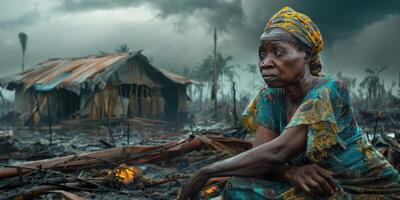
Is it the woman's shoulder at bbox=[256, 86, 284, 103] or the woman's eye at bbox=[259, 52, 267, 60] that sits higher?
the woman's eye at bbox=[259, 52, 267, 60]

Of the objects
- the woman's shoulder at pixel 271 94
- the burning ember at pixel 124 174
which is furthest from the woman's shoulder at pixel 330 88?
the burning ember at pixel 124 174

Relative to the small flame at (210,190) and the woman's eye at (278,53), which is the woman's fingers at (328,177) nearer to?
the woman's eye at (278,53)

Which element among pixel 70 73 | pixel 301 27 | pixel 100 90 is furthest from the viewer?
pixel 70 73

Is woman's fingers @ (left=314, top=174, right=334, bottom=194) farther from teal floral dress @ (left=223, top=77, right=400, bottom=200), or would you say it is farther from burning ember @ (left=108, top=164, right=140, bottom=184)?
burning ember @ (left=108, top=164, right=140, bottom=184)

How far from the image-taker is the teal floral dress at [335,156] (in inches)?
Answer: 62.1

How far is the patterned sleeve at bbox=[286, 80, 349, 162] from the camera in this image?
156cm

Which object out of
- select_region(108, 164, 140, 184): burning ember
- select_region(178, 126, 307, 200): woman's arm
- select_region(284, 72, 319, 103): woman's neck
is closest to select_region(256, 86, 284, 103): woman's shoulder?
select_region(284, 72, 319, 103): woman's neck

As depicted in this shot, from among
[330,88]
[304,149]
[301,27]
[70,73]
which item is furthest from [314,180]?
[70,73]

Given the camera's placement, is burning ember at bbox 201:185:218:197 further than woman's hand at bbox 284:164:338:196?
Yes

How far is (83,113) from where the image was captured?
17.2m

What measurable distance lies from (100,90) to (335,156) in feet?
54.7

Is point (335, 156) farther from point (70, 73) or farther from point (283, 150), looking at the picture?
point (70, 73)

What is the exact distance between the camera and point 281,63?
1.71m

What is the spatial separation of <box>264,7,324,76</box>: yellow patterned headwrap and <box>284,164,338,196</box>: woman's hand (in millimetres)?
503
